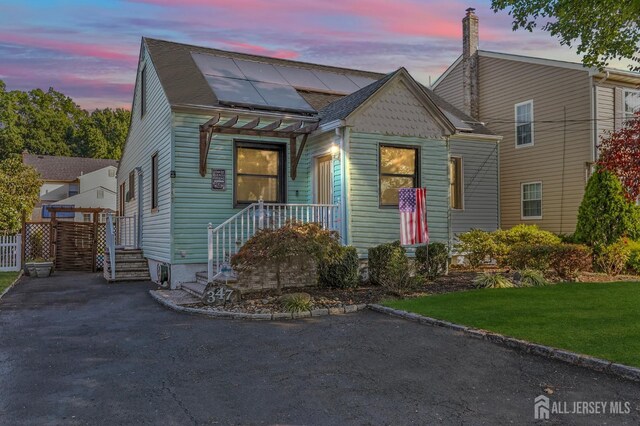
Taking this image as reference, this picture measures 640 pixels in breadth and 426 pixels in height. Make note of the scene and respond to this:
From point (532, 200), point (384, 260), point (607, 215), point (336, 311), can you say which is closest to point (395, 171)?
point (384, 260)

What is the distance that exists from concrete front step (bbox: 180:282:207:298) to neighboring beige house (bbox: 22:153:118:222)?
30677mm

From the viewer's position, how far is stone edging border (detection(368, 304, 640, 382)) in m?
4.39

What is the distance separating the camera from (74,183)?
42.2 m

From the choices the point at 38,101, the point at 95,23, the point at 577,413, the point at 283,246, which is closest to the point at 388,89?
the point at 283,246

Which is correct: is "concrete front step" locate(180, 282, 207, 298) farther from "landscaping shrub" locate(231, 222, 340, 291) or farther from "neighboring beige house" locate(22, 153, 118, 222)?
"neighboring beige house" locate(22, 153, 118, 222)

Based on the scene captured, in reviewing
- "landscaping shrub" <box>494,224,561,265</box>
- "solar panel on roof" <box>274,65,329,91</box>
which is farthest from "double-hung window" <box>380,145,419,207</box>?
"solar panel on roof" <box>274,65,329,91</box>

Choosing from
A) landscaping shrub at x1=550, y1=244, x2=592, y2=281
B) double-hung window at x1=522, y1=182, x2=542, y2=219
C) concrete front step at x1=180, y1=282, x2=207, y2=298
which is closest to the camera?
concrete front step at x1=180, y1=282, x2=207, y2=298

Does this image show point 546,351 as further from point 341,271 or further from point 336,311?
point 341,271

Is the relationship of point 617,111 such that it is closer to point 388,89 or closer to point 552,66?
point 552,66

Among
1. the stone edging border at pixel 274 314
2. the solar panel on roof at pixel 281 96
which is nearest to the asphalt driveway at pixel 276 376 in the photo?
the stone edging border at pixel 274 314

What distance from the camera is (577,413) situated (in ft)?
11.8

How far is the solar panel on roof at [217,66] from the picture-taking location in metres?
12.4

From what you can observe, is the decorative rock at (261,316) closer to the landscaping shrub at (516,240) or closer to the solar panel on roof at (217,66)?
the landscaping shrub at (516,240)

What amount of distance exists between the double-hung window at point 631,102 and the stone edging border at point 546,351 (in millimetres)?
12630
